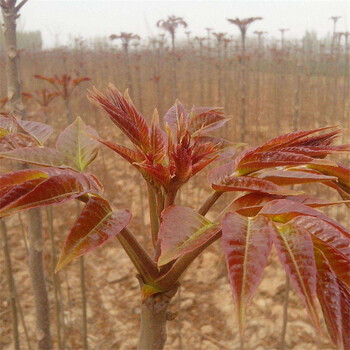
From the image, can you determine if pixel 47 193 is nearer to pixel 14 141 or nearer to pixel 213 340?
pixel 14 141

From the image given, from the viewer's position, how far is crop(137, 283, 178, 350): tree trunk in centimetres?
60

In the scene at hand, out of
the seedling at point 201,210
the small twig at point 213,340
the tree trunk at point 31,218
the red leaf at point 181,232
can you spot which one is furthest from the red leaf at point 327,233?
Result: the small twig at point 213,340

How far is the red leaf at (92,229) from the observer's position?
1.40 feet

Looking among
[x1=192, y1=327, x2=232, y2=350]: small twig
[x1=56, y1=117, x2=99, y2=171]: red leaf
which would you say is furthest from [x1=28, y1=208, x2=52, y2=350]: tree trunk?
[x1=192, y1=327, x2=232, y2=350]: small twig

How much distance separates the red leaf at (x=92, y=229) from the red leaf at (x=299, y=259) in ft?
0.64

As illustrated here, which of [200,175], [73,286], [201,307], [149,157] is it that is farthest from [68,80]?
[200,175]

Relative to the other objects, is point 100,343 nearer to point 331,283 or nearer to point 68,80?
point 68,80

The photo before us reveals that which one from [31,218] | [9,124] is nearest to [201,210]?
[9,124]

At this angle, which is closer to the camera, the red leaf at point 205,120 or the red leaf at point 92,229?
the red leaf at point 92,229

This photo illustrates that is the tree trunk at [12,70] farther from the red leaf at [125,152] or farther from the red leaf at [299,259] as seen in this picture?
the red leaf at [299,259]

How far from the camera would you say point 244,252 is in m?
0.38

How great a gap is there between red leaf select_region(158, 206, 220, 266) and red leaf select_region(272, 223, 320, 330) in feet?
0.25

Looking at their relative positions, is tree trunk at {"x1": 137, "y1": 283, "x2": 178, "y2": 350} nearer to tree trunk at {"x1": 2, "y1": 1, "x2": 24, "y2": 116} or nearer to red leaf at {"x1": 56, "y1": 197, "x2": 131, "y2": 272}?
red leaf at {"x1": 56, "y1": 197, "x2": 131, "y2": 272}

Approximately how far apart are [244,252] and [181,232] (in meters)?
0.08
